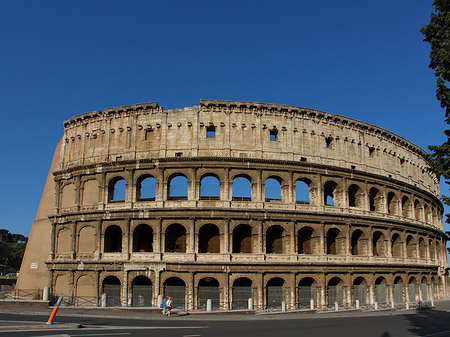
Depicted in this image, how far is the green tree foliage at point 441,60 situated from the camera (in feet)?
57.7

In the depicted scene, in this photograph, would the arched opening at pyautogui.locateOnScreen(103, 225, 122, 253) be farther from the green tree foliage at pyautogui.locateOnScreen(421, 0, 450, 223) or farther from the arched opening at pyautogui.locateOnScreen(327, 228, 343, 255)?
the green tree foliage at pyautogui.locateOnScreen(421, 0, 450, 223)

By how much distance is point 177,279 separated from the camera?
32.2 m

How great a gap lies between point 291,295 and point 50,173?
2667cm

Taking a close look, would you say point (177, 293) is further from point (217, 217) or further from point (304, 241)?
point (304, 241)

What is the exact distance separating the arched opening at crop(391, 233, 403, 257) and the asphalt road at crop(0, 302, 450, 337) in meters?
13.1

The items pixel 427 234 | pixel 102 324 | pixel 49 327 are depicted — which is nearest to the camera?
pixel 49 327

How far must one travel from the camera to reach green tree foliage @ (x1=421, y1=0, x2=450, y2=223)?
17.6 m

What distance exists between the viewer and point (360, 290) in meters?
34.6

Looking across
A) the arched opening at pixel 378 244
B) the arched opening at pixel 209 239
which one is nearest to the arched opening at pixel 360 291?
the arched opening at pixel 378 244

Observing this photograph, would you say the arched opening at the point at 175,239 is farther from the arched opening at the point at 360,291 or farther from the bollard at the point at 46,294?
the arched opening at the point at 360,291

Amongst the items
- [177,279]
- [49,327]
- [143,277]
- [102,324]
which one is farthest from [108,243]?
[49,327]

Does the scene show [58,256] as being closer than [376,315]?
No

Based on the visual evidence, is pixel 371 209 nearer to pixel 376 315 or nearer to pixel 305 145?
pixel 305 145

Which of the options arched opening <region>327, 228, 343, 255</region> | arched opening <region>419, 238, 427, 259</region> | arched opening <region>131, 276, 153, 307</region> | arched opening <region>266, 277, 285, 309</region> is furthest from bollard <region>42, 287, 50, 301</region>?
arched opening <region>419, 238, 427, 259</region>
